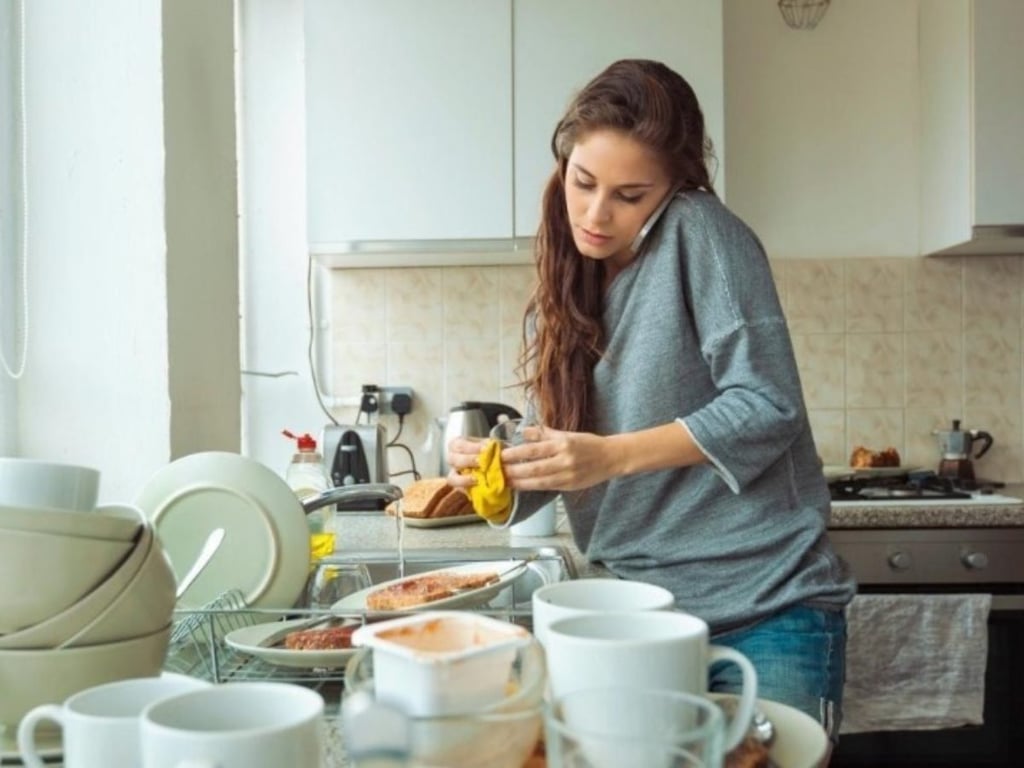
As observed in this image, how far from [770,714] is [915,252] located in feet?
7.95

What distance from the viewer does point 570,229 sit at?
1305mm

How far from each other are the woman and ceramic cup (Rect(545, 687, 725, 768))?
598mm

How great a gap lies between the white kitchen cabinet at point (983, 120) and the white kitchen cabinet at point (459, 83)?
1.89 ft

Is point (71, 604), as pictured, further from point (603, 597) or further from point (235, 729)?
point (603, 597)

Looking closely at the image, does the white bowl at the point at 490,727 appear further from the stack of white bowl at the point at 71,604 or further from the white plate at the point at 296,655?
the white plate at the point at 296,655

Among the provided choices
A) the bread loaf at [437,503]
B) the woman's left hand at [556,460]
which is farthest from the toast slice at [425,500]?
the woman's left hand at [556,460]

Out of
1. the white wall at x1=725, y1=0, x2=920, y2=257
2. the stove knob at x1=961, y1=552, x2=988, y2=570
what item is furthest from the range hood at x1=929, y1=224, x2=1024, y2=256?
the stove knob at x1=961, y1=552, x2=988, y2=570

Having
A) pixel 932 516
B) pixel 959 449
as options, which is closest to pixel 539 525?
pixel 932 516

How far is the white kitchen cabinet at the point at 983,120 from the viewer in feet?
7.64

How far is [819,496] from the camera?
3.92ft


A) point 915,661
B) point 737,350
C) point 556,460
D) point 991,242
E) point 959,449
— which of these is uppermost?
point 991,242

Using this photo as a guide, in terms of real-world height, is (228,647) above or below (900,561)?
above

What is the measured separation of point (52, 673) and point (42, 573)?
0.20 ft

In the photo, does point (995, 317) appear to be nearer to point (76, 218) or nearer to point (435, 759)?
point (76, 218)
